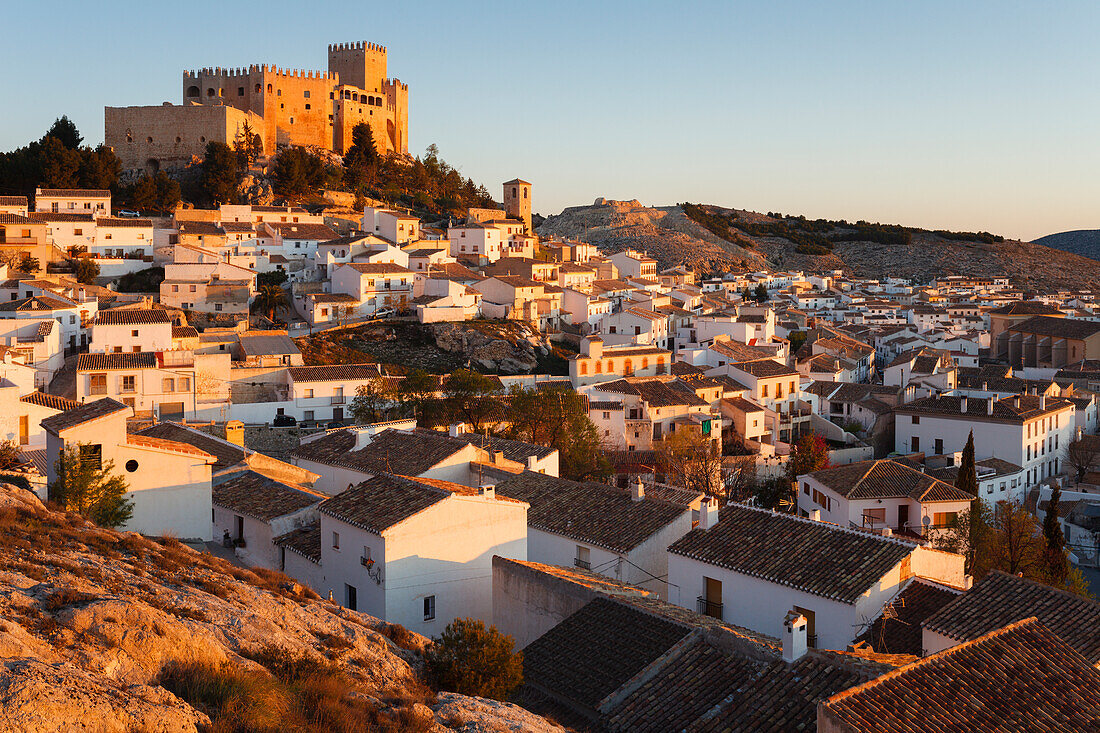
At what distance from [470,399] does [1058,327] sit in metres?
37.9

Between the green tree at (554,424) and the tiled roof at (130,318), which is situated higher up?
the tiled roof at (130,318)

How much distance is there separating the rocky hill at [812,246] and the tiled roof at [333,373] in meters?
69.8

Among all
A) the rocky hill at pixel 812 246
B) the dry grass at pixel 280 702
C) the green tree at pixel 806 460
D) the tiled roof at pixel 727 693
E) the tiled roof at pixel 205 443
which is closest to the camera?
the dry grass at pixel 280 702

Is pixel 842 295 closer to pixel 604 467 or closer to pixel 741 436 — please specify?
pixel 741 436

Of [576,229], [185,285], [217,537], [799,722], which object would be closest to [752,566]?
[799,722]

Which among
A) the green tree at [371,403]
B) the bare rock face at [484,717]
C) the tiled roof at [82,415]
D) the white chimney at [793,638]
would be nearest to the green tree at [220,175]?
the green tree at [371,403]

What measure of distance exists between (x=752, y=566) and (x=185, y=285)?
3574 centimetres

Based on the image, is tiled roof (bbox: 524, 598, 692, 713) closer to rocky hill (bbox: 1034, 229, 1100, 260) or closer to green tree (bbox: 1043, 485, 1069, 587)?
green tree (bbox: 1043, 485, 1069, 587)

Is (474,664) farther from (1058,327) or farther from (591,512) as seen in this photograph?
(1058,327)

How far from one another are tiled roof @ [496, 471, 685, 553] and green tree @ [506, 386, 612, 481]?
831 cm

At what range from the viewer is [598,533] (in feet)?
53.6

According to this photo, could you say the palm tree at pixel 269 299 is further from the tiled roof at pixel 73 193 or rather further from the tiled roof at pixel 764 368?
the tiled roof at pixel 764 368

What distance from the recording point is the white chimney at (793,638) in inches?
378

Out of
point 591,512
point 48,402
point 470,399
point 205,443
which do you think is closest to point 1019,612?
point 591,512
